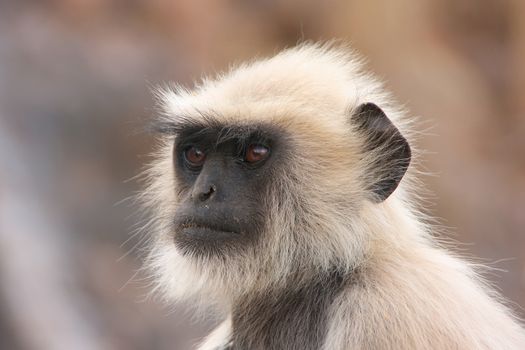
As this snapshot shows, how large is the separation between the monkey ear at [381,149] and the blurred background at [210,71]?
→ 21.0ft

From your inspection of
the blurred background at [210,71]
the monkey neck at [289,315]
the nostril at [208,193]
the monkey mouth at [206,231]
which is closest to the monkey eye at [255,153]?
the nostril at [208,193]

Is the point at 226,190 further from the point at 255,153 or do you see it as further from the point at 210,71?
the point at 210,71

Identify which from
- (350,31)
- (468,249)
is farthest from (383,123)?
(350,31)

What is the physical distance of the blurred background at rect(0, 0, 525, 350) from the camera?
1072cm

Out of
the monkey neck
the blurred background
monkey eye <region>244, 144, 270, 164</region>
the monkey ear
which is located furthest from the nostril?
the blurred background

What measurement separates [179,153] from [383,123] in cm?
92

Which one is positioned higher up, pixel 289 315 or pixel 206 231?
pixel 206 231

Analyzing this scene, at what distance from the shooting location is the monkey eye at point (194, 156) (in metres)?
4.14

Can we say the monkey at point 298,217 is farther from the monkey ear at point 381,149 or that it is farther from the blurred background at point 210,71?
the blurred background at point 210,71

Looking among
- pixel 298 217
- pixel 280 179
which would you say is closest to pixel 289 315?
pixel 298 217

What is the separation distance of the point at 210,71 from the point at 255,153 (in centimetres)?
784

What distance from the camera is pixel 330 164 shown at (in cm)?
395

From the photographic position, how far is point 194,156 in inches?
164

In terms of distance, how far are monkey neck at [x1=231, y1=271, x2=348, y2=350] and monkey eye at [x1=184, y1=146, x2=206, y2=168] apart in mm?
624
